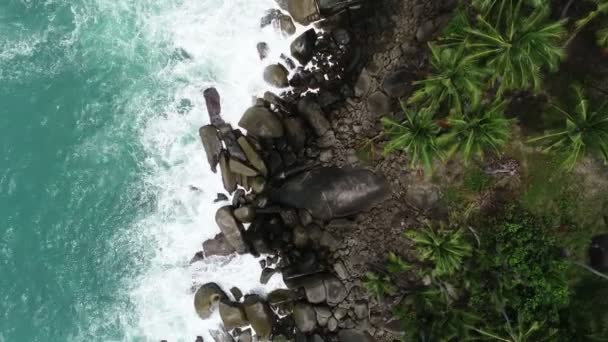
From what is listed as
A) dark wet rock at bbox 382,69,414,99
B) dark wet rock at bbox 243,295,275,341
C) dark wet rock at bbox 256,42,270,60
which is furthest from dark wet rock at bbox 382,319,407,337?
dark wet rock at bbox 256,42,270,60

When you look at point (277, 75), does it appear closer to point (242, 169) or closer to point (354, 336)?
point (242, 169)

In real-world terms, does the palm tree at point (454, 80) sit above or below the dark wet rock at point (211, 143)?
below

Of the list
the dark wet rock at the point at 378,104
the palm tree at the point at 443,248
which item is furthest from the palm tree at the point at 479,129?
the dark wet rock at the point at 378,104

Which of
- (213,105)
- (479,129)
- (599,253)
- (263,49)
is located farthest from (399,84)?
(599,253)

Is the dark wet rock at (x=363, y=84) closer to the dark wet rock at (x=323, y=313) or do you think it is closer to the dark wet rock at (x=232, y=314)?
the dark wet rock at (x=323, y=313)

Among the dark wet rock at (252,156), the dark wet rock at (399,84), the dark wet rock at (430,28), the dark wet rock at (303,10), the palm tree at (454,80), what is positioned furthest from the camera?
the dark wet rock at (303,10)

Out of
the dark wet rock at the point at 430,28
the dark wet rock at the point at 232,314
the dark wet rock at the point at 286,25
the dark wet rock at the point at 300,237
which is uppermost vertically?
the dark wet rock at the point at 286,25

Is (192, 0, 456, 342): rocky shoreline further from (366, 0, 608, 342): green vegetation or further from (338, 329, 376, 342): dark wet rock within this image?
(366, 0, 608, 342): green vegetation

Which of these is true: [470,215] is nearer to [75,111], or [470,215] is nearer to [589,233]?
[589,233]
